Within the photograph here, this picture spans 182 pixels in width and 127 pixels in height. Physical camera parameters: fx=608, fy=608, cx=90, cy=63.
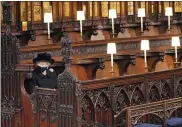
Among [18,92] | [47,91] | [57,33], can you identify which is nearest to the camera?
[47,91]

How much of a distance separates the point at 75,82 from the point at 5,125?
1596 mm

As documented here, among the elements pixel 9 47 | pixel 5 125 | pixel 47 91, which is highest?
pixel 9 47

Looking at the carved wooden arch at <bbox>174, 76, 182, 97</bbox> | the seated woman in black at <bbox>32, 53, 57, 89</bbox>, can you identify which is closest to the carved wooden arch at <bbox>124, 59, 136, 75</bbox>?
the carved wooden arch at <bbox>174, 76, 182, 97</bbox>

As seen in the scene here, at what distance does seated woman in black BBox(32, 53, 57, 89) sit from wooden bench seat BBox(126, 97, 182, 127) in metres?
1.22

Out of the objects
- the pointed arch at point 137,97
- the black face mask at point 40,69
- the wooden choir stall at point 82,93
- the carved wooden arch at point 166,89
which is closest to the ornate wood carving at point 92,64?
the wooden choir stall at point 82,93

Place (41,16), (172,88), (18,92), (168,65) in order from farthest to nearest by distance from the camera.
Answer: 1. (41,16)
2. (168,65)
3. (172,88)
4. (18,92)

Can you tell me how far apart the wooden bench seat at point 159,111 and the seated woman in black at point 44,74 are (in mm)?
1225

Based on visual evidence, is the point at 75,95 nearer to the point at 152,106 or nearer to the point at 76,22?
the point at 152,106

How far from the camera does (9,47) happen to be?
776cm

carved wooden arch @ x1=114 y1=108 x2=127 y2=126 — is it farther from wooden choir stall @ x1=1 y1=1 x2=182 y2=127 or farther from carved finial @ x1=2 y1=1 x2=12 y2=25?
carved finial @ x1=2 y1=1 x2=12 y2=25

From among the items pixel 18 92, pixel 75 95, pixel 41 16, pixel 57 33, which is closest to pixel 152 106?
pixel 75 95

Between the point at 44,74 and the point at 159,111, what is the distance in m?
1.52

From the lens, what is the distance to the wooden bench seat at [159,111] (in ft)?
22.7

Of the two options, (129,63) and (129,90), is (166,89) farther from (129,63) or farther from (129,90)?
(129,63)
